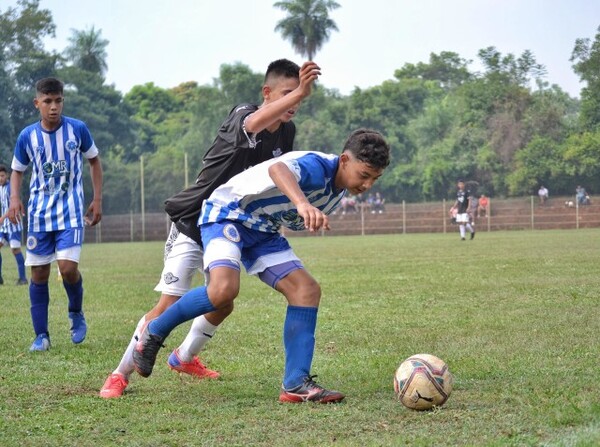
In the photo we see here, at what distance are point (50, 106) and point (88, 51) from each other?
2705 inches

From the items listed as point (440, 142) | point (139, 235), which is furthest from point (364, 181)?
point (440, 142)

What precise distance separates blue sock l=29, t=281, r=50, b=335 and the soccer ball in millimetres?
3942

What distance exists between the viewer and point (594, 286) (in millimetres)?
12656

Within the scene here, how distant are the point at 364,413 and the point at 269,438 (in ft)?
2.25

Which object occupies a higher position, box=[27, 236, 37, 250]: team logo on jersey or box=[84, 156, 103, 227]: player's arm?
box=[84, 156, 103, 227]: player's arm

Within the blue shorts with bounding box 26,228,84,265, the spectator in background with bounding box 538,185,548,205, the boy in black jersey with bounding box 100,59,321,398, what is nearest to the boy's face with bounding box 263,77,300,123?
the boy in black jersey with bounding box 100,59,321,398

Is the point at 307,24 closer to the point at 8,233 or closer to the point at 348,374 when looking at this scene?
the point at 8,233

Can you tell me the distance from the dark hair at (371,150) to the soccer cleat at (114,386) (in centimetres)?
191

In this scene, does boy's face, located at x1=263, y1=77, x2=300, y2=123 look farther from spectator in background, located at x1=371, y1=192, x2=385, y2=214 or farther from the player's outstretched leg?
spectator in background, located at x1=371, y1=192, x2=385, y2=214

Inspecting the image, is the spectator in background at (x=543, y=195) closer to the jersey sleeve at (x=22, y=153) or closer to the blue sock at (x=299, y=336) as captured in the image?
the jersey sleeve at (x=22, y=153)

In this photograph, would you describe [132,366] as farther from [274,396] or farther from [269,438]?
[269,438]

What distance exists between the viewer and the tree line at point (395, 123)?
5766cm

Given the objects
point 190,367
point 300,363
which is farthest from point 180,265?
point 300,363

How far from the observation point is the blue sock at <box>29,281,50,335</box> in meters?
8.40
